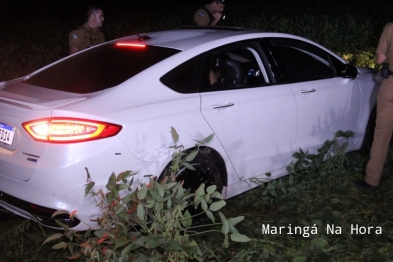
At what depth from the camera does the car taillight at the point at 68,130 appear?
386cm

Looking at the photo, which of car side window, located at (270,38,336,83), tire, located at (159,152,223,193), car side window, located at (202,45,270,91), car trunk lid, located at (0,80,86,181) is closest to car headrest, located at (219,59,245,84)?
car side window, located at (202,45,270,91)

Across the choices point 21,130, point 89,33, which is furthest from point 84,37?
point 21,130

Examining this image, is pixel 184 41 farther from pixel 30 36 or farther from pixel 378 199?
pixel 30 36

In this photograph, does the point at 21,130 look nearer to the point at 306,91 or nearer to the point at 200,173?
the point at 200,173

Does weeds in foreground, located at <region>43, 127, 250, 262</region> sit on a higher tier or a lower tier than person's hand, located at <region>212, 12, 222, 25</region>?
lower

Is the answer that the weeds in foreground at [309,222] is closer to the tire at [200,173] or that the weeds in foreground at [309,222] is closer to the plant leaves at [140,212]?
the tire at [200,173]

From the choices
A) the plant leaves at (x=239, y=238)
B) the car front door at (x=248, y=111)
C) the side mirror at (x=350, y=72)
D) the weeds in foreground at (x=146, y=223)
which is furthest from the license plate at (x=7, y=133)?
the side mirror at (x=350, y=72)

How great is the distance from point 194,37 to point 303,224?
5.46 ft

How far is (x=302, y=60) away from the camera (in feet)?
19.4

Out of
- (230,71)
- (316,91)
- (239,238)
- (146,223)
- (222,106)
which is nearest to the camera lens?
(239,238)

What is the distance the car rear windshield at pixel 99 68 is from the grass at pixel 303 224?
1018 millimetres

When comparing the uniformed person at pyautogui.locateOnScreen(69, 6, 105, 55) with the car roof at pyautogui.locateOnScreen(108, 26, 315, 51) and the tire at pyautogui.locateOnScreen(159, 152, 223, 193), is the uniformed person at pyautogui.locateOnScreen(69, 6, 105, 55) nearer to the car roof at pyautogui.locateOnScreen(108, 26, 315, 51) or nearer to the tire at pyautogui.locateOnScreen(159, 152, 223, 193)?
the car roof at pyautogui.locateOnScreen(108, 26, 315, 51)

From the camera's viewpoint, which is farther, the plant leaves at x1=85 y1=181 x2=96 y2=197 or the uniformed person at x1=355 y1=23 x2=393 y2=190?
the uniformed person at x1=355 y1=23 x2=393 y2=190

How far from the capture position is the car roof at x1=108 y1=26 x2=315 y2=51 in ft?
15.8
